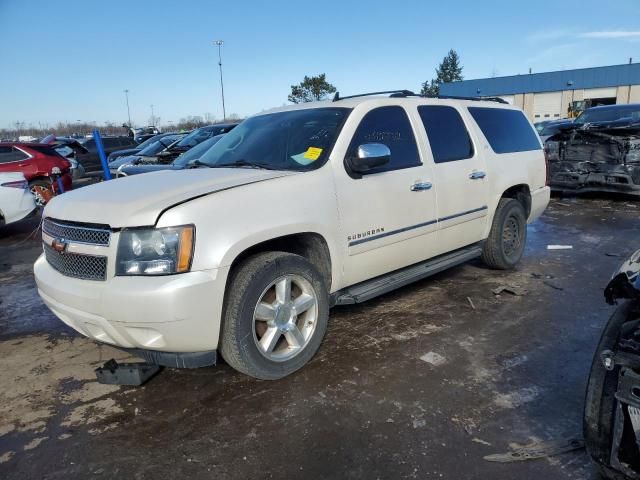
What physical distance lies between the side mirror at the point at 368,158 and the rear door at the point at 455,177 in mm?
903

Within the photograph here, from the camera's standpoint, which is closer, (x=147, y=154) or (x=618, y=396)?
(x=618, y=396)

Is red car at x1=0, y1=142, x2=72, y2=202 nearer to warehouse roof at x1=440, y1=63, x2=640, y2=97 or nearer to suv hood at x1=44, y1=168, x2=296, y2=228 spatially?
suv hood at x1=44, y1=168, x2=296, y2=228

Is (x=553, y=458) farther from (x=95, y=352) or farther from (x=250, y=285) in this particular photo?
(x=95, y=352)

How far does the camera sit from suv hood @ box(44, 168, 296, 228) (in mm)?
2768

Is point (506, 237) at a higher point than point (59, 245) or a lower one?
lower

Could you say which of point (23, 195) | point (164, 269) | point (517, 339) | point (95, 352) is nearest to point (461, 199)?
point (517, 339)

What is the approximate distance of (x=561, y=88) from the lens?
163ft

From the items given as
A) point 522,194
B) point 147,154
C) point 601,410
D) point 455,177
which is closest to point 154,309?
point 601,410

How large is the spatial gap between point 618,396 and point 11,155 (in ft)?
43.5

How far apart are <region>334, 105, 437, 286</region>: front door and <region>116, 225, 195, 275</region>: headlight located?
3.96ft

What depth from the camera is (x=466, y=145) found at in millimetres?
4758

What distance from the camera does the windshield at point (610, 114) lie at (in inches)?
461

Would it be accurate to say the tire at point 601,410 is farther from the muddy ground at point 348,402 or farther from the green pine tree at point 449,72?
the green pine tree at point 449,72

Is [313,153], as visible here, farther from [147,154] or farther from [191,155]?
[147,154]
